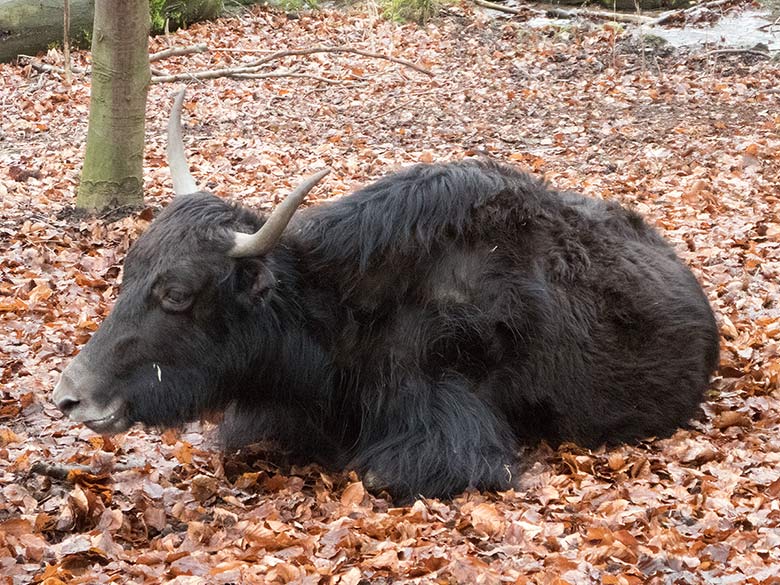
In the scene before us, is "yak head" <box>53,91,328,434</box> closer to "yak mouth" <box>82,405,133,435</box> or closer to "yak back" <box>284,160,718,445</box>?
"yak mouth" <box>82,405,133,435</box>

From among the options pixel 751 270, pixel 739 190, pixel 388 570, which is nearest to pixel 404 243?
pixel 388 570

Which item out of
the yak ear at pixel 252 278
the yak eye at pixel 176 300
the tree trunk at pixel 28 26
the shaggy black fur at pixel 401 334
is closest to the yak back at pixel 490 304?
the shaggy black fur at pixel 401 334

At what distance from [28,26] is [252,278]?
39.0 feet

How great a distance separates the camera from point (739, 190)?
9.41m

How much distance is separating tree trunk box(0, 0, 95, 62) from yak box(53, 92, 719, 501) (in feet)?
35.5

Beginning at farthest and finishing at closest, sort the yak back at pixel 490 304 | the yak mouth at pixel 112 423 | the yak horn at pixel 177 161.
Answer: the yak horn at pixel 177 161, the yak back at pixel 490 304, the yak mouth at pixel 112 423

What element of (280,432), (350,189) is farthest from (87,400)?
(350,189)

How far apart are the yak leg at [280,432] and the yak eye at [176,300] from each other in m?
0.72

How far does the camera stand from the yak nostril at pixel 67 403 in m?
4.70

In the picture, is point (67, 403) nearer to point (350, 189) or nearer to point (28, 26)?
point (350, 189)

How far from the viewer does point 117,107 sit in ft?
27.3

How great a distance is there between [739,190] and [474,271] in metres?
5.08

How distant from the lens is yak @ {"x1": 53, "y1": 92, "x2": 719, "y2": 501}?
4.91m

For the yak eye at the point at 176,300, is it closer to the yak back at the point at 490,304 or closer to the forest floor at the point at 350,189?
the yak back at the point at 490,304
